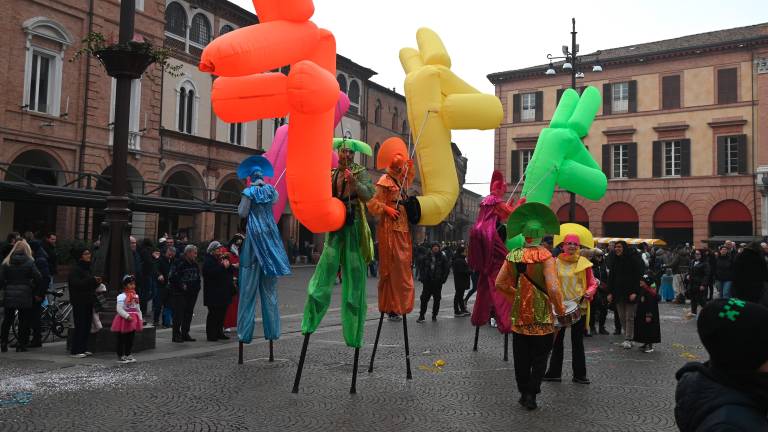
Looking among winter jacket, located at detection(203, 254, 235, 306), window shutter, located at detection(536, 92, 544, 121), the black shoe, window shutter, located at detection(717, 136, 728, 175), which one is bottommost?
→ the black shoe

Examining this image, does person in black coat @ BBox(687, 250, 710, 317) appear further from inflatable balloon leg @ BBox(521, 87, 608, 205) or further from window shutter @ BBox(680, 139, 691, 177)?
window shutter @ BBox(680, 139, 691, 177)

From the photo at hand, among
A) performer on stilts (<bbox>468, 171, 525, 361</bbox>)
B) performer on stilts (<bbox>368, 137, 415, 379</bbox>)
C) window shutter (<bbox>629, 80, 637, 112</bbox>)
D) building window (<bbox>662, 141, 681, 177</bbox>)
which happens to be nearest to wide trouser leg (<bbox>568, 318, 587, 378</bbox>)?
performer on stilts (<bbox>468, 171, 525, 361</bbox>)

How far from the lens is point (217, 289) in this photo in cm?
1030

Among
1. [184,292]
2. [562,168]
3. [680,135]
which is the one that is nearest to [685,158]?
[680,135]

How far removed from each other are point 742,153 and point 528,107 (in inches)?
552

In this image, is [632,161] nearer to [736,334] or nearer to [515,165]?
[515,165]

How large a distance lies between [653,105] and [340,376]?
1528 inches

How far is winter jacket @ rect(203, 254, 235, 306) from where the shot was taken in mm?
10266

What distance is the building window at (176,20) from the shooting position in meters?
30.9

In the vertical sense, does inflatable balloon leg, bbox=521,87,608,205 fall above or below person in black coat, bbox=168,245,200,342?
above

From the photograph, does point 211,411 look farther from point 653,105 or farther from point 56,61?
point 653,105

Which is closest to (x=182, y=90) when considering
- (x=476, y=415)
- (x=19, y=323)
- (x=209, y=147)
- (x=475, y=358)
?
(x=209, y=147)

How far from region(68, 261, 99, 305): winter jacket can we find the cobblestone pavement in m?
0.80

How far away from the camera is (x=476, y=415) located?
5793 mm
